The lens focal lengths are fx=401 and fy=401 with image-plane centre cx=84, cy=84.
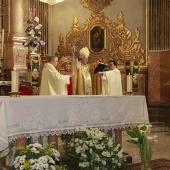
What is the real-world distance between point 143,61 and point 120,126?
7651mm

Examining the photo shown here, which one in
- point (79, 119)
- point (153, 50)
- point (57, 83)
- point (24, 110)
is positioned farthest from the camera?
point (153, 50)

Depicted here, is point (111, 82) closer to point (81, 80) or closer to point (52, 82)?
point (81, 80)

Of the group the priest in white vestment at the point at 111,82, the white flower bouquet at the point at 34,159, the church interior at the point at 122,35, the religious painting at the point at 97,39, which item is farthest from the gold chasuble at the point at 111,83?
the religious painting at the point at 97,39

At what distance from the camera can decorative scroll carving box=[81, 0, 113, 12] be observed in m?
13.6

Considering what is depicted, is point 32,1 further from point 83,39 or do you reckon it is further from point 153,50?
point 153,50

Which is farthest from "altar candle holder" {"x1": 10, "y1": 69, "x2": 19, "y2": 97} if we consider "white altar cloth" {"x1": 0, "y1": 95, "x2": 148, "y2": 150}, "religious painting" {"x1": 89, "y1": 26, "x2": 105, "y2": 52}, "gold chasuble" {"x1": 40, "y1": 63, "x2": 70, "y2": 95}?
"religious painting" {"x1": 89, "y1": 26, "x2": 105, "y2": 52}

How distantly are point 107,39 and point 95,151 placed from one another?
29.2 feet

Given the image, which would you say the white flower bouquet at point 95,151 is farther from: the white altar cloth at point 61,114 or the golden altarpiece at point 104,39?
the golden altarpiece at point 104,39

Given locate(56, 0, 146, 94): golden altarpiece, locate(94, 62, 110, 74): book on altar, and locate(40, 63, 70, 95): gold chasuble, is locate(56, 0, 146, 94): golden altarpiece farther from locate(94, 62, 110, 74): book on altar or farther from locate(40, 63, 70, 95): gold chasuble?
locate(40, 63, 70, 95): gold chasuble

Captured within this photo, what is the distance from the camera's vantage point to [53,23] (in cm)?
1328

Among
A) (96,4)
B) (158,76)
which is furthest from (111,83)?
(96,4)

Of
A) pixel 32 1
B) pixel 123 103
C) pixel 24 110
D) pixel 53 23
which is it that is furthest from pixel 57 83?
pixel 53 23

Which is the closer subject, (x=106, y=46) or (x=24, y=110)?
(x=24, y=110)

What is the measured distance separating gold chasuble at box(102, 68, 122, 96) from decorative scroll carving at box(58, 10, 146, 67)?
232 inches
